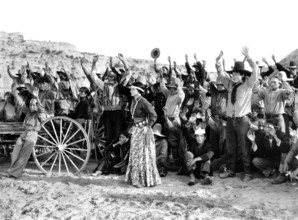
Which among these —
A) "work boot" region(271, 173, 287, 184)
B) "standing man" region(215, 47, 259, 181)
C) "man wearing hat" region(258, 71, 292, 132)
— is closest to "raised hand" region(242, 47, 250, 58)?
"standing man" region(215, 47, 259, 181)

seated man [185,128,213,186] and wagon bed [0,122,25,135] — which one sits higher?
wagon bed [0,122,25,135]

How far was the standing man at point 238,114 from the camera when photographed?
5930 millimetres

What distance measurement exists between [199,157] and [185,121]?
1.01m

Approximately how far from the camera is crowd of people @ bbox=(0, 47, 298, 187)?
19.4 feet

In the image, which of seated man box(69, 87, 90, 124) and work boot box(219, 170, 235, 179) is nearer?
work boot box(219, 170, 235, 179)

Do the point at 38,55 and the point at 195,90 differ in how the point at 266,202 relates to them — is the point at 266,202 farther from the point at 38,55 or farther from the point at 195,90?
the point at 38,55

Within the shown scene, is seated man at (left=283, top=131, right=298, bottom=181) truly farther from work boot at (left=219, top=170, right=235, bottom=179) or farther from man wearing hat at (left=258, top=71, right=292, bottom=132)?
work boot at (left=219, top=170, right=235, bottom=179)

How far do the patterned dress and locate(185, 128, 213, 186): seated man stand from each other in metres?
0.62

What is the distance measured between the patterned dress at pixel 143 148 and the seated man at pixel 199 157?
615 millimetres

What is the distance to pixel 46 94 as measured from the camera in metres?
7.39

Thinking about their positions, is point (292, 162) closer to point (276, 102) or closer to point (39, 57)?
point (276, 102)

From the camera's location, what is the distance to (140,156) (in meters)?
5.89

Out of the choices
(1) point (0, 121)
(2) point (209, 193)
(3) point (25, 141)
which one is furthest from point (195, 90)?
(1) point (0, 121)

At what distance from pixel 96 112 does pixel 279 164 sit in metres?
3.41
